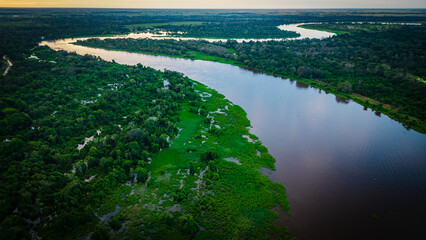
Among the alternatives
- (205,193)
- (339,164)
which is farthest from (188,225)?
(339,164)

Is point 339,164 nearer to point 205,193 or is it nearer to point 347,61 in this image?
point 205,193

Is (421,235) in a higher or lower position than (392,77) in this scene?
lower

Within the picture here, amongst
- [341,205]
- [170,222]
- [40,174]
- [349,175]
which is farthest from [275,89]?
[40,174]

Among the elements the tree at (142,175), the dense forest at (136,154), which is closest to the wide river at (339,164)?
the dense forest at (136,154)

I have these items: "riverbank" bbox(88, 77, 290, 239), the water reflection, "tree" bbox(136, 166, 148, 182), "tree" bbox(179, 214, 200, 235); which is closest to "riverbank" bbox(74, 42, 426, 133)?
the water reflection

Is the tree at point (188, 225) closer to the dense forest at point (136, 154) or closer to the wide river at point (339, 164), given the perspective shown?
the dense forest at point (136, 154)

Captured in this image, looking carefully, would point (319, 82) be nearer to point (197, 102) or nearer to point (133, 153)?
point (197, 102)
